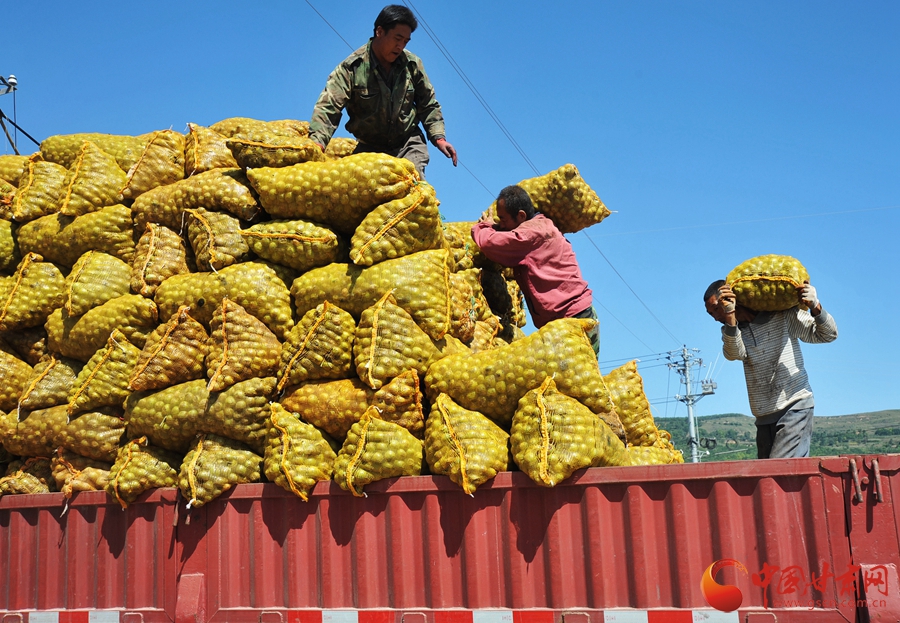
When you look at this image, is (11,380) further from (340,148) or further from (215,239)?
(340,148)

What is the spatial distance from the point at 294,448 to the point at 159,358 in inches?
39.2

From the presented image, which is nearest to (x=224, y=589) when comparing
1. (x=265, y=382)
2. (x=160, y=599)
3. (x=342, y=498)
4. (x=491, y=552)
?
(x=160, y=599)

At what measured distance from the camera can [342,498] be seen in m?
3.96

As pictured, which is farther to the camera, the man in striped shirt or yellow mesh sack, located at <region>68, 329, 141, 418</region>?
yellow mesh sack, located at <region>68, 329, 141, 418</region>

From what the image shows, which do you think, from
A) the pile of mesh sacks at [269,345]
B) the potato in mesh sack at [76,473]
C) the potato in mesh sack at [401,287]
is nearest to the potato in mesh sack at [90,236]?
the pile of mesh sacks at [269,345]

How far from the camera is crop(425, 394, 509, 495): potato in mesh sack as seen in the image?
12.0 ft

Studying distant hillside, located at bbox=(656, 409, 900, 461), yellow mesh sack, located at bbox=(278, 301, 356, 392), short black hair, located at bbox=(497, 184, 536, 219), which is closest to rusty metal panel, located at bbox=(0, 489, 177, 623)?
yellow mesh sack, located at bbox=(278, 301, 356, 392)

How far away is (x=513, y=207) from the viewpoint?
4934 mm

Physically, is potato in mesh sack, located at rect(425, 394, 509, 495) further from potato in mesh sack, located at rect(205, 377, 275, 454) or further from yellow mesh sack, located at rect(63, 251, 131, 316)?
yellow mesh sack, located at rect(63, 251, 131, 316)

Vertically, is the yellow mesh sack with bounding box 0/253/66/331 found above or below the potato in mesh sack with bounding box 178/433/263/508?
above

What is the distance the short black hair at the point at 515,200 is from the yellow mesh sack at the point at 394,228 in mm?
788

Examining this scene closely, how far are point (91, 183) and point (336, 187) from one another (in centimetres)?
191

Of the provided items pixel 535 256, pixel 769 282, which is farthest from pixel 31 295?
pixel 769 282

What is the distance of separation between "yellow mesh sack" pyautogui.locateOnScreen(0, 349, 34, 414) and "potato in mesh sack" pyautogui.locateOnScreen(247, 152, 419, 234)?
2012mm
